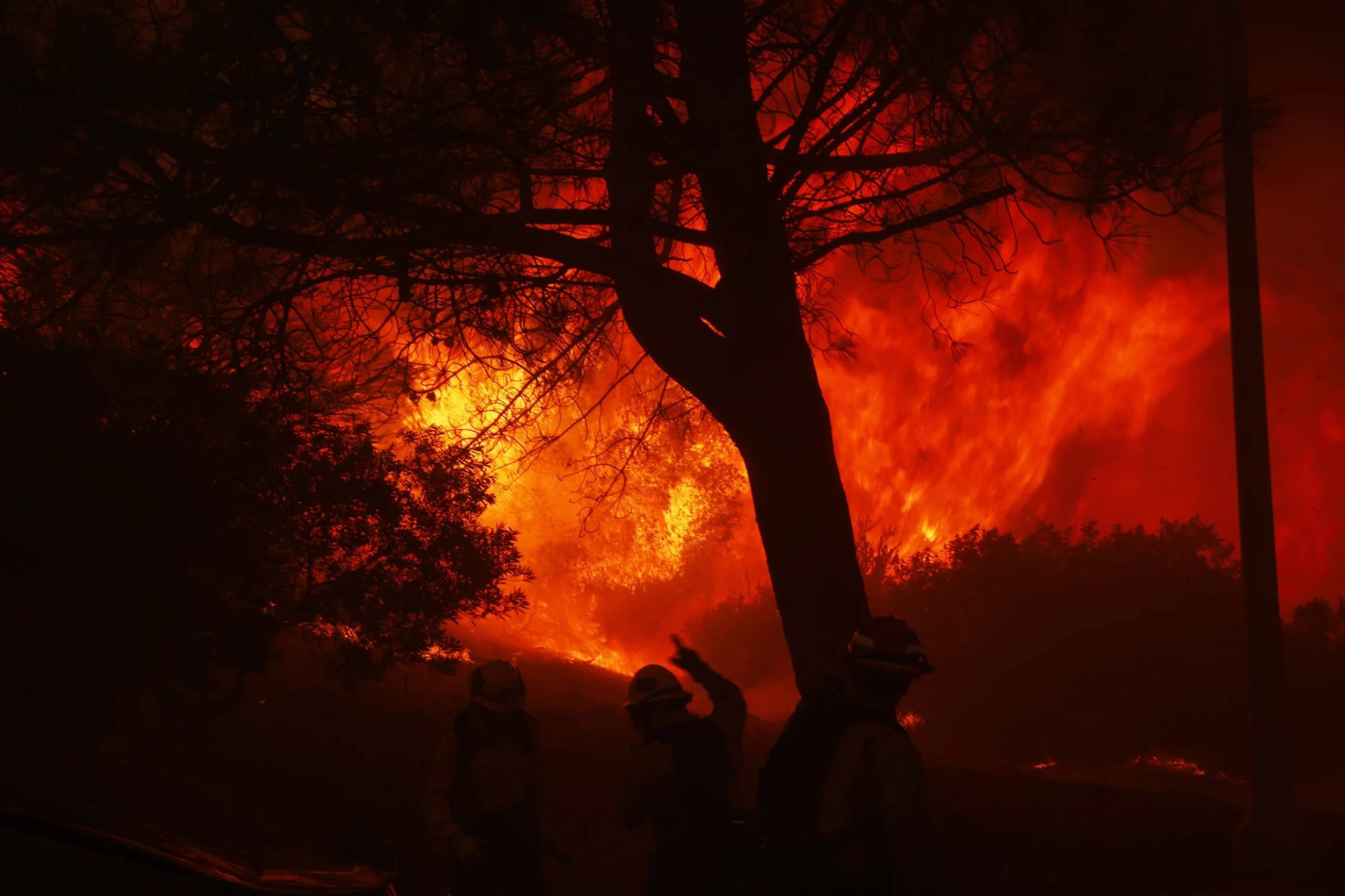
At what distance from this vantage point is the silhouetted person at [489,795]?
4211mm

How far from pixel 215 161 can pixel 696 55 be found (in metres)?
2.74

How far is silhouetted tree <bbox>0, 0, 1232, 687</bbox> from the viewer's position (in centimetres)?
559

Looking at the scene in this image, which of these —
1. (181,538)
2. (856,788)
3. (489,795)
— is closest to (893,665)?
(856,788)

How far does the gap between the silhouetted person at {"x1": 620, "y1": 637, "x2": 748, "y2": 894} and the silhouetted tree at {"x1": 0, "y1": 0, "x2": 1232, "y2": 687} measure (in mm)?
1823

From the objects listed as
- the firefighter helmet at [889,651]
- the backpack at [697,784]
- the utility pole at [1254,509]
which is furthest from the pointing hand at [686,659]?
the utility pole at [1254,509]

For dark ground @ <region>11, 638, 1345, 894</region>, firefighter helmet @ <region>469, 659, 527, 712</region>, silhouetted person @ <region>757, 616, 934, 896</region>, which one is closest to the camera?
silhouetted person @ <region>757, 616, 934, 896</region>

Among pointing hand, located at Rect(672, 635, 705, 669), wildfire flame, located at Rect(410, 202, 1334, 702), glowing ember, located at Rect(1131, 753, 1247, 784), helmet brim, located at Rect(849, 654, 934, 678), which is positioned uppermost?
wildfire flame, located at Rect(410, 202, 1334, 702)

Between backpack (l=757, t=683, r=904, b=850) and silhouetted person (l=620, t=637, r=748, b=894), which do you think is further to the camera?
silhouetted person (l=620, t=637, r=748, b=894)

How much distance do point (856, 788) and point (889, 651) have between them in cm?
38

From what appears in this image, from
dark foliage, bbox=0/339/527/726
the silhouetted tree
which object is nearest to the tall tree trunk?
the silhouetted tree

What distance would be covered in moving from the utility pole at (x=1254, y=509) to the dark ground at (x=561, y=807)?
433mm

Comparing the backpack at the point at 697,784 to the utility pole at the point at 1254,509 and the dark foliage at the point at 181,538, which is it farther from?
the utility pole at the point at 1254,509

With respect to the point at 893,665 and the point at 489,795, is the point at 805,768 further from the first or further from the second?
the point at 489,795

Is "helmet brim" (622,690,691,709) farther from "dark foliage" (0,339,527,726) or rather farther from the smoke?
the smoke
